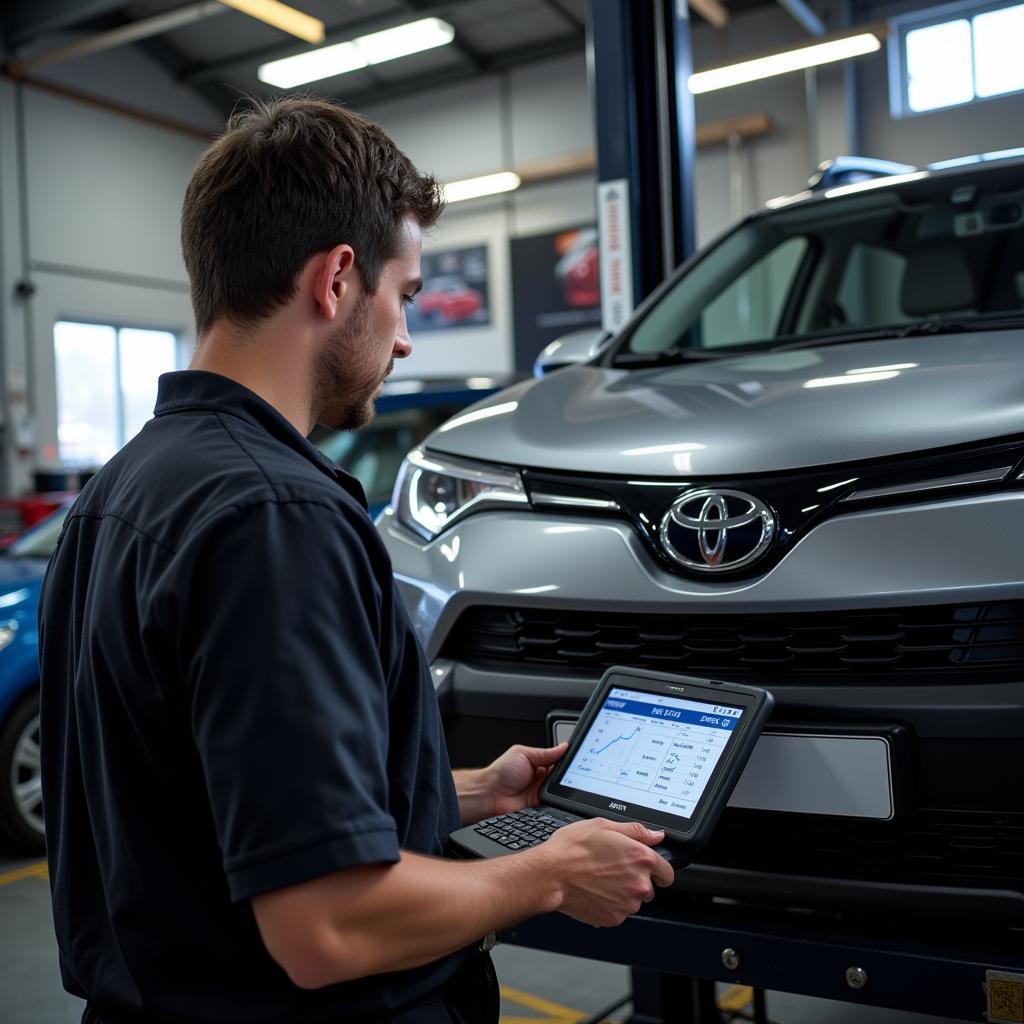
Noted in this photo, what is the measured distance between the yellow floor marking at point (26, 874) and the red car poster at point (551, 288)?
1032 cm

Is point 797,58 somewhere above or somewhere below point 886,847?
above

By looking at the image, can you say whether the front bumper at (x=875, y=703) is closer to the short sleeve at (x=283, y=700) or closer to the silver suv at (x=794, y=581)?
the silver suv at (x=794, y=581)

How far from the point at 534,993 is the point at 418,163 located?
12514 millimetres

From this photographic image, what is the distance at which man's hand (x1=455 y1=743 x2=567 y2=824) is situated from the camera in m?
1.53

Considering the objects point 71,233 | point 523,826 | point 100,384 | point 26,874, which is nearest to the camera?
point 523,826

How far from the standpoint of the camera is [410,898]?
0.95 metres

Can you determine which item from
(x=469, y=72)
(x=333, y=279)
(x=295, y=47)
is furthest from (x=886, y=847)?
(x=469, y=72)

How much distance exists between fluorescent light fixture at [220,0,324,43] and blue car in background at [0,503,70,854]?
6.91 meters

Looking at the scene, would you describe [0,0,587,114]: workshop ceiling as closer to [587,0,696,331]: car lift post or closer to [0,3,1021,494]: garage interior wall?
[0,3,1021,494]: garage interior wall

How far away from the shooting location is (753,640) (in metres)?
1.57

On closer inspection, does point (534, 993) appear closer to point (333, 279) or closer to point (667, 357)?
point (667, 357)

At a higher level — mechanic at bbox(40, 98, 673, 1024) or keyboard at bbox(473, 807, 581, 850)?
mechanic at bbox(40, 98, 673, 1024)

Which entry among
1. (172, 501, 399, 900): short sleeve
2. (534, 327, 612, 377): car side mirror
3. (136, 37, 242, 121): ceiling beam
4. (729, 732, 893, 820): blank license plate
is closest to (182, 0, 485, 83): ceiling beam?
(136, 37, 242, 121): ceiling beam

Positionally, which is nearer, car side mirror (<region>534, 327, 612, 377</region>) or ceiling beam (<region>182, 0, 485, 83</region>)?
car side mirror (<region>534, 327, 612, 377</region>)
